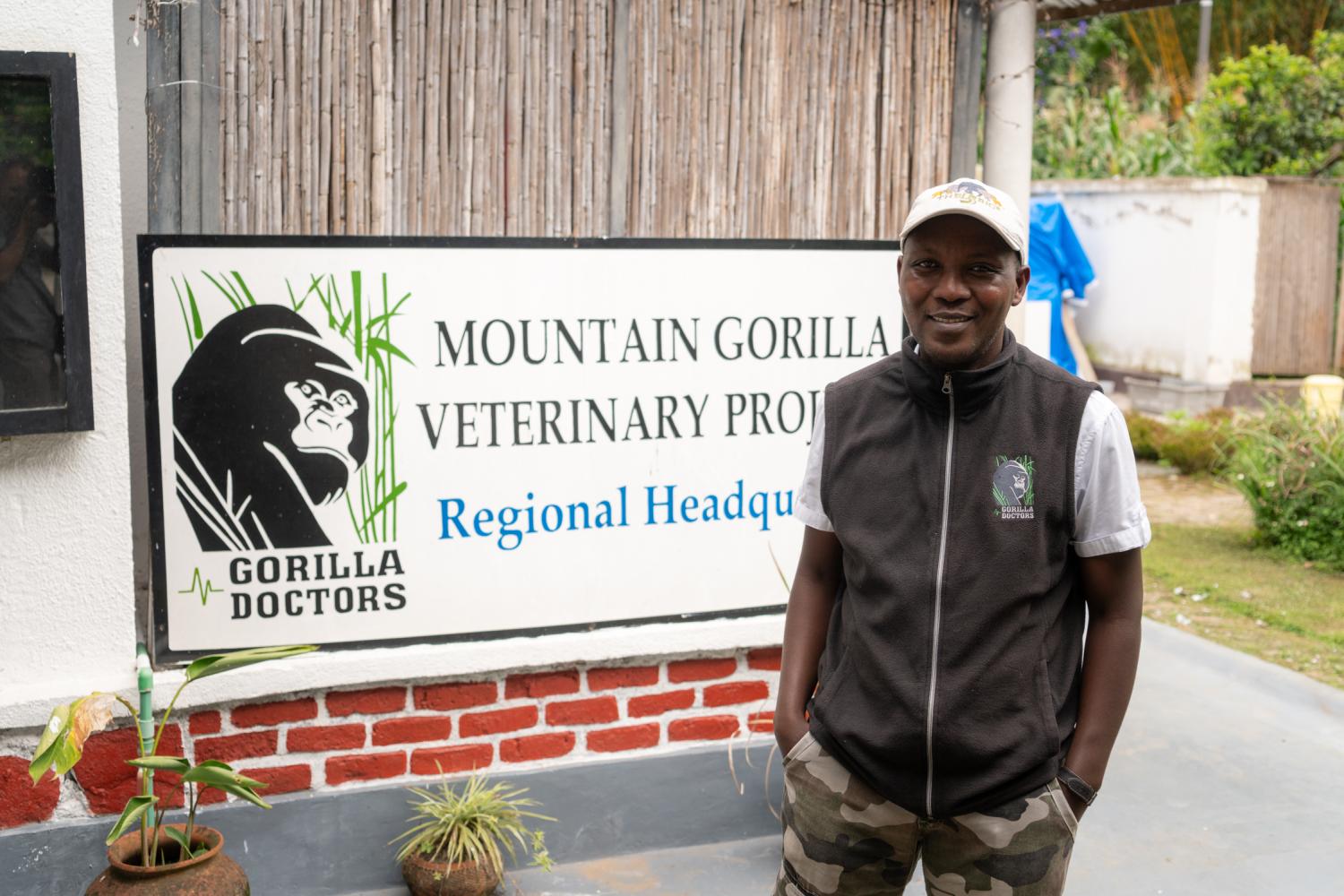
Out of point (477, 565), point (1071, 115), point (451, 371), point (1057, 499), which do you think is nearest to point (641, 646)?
point (477, 565)

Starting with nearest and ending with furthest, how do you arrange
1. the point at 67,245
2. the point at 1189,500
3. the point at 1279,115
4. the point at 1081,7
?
1. the point at 67,245
2. the point at 1081,7
3. the point at 1189,500
4. the point at 1279,115

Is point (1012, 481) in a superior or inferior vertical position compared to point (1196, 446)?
superior

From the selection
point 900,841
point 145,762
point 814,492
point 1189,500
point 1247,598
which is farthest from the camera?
point 1189,500

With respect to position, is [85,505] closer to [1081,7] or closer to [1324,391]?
[1081,7]

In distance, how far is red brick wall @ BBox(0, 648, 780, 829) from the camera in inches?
140

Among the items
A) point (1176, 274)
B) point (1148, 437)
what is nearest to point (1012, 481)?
point (1148, 437)

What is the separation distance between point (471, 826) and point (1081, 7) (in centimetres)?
379

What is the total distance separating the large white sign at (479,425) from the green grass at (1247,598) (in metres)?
3.64

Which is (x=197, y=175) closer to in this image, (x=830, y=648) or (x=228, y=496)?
(x=228, y=496)

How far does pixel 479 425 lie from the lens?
150 inches

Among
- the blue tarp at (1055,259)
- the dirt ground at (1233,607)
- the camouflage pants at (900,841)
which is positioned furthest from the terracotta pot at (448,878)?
the blue tarp at (1055,259)

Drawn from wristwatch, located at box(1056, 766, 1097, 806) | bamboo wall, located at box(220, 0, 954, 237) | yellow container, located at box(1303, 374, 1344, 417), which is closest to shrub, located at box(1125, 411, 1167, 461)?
yellow container, located at box(1303, 374, 1344, 417)

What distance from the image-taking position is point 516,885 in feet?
12.8

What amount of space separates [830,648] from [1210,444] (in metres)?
9.21
